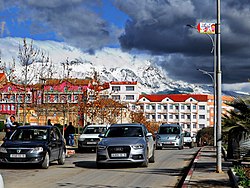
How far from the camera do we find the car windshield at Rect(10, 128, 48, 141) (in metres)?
18.6

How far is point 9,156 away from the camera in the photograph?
1752cm

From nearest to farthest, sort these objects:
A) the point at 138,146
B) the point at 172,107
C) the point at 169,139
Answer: the point at 138,146 < the point at 169,139 < the point at 172,107

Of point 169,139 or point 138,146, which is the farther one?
point 169,139

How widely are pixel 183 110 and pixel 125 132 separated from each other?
120m

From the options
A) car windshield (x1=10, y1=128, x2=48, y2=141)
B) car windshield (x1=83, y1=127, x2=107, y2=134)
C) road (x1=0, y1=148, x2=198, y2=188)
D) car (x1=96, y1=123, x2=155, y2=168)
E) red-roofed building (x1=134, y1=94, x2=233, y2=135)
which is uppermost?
red-roofed building (x1=134, y1=94, x2=233, y2=135)

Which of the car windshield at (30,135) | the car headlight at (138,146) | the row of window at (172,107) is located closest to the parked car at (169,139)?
the car headlight at (138,146)

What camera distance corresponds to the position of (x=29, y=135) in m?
18.9

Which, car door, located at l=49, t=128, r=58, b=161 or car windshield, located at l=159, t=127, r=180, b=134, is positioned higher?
car windshield, located at l=159, t=127, r=180, b=134

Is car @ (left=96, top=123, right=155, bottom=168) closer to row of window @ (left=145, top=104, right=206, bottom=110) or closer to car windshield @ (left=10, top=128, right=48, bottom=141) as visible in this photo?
car windshield @ (left=10, top=128, right=48, bottom=141)

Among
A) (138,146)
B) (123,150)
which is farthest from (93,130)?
(123,150)

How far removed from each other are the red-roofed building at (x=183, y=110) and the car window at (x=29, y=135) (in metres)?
118

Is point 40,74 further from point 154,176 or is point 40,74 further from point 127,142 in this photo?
point 154,176

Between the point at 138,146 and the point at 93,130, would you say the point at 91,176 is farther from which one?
the point at 93,130

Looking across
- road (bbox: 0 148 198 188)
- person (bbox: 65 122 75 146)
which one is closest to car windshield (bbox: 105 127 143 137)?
road (bbox: 0 148 198 188)
